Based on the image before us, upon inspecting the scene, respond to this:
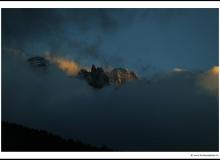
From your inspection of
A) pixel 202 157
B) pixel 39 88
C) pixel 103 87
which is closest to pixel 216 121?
pixel 202 157

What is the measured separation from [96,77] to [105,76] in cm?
26

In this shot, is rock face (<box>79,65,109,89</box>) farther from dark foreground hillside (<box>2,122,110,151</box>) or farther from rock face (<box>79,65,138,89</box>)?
dark foreground hillside (<box>2,122,110,151</box>)

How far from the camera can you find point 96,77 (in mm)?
9023

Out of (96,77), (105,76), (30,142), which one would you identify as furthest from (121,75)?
(30,142)

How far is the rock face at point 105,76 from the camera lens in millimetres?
8586

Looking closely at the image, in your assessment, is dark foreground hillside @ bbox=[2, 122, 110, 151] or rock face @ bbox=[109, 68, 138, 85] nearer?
dark foreground hillside @ bbox=[2, 122, 110, 151]

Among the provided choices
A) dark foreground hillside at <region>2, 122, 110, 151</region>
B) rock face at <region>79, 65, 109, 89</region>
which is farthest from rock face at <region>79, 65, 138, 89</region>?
dark foreground hillside at <region>2, 122, 110, 151</region>

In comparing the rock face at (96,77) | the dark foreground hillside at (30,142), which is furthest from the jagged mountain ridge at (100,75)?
the dark foreground hillside at (30,142)

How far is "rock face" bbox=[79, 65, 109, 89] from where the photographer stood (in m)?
8.82

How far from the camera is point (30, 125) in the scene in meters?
8.27

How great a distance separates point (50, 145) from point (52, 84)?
2519mm

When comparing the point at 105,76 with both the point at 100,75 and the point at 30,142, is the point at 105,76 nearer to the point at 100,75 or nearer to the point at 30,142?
the point at 100,75

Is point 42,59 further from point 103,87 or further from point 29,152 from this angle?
point 29,152

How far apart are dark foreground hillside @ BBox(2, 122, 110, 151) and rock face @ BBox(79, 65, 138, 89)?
2077 mm
